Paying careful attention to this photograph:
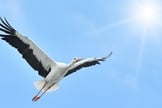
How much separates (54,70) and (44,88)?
582 mm

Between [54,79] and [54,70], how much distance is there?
10.1 inches

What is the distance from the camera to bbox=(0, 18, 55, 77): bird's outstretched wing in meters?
108

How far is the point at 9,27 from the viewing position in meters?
108

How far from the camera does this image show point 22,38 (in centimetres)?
10775

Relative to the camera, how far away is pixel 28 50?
355ft

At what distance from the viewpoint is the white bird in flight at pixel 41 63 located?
4240 inches

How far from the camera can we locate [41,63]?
10844cm

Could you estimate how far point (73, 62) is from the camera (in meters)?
108

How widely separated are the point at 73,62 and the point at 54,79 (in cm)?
77

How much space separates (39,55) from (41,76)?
0.73 meters

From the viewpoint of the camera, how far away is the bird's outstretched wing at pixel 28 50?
108 m

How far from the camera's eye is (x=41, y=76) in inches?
4277

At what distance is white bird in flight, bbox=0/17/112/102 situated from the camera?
353ft

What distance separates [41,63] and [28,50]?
63 centimetres
